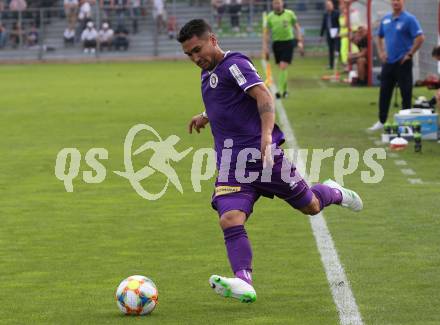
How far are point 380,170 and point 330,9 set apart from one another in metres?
25.5

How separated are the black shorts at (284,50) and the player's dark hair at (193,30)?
1976 centimetres

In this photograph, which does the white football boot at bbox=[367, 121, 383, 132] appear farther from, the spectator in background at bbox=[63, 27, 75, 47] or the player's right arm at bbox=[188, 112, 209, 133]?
the spectator in background at bbox=[63, 27, 75, 47]

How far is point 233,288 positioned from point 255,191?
0.92 metres

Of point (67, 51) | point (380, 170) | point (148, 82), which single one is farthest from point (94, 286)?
point (67, 51)

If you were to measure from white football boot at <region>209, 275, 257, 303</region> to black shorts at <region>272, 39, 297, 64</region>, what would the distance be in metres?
20.4

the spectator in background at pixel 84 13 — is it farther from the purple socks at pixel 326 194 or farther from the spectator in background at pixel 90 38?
the purple socks at pixel 326 194

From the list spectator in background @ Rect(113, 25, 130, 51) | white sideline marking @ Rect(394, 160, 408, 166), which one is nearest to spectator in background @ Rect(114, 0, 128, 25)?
spectator in background @ Rect(113, 25, 130, 51)

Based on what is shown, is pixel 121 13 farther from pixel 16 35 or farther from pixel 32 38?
pixel 16 35

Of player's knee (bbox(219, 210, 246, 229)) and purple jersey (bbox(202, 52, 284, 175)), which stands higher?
purple jersey (bbox(202, 52, 284, 175))

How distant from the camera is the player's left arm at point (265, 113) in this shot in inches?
307

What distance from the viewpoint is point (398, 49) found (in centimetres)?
1914

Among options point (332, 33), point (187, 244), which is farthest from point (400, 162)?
point (332, 33)

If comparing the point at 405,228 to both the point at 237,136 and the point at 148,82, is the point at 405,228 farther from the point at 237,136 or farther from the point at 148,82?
the point at 148,82

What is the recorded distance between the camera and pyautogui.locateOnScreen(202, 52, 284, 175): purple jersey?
812 centimetres
